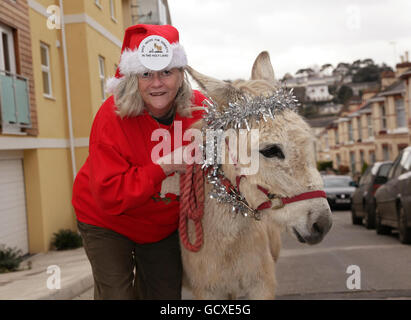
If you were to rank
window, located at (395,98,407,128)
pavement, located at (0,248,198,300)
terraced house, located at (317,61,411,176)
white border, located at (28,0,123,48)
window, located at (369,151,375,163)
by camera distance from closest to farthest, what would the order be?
1. pavement, located at (0,248,198,300)
2. white border, located at (28,0,123,48)
3. terraced house, located at (317,61,411,176)
4. window, located at (395,98,407,128)
5. window, located at (369,151,375,163)

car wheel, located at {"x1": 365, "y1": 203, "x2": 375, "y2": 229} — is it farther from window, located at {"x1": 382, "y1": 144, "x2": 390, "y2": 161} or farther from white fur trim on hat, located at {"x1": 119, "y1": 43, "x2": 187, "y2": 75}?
window, located at {"x1": 382, "y1": 144, "x2": 390, "y2": 161}

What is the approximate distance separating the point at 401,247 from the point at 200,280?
748 centimetres

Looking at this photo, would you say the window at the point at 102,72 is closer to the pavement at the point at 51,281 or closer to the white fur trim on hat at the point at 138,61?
the pavement at the point at 51,281

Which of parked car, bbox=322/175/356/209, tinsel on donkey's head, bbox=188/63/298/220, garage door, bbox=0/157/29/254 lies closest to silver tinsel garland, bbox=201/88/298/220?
tinsel on donkey's head, bbox=188/63/298/220

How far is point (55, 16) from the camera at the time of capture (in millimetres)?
13031

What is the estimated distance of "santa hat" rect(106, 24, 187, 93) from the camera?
2750 millimetres

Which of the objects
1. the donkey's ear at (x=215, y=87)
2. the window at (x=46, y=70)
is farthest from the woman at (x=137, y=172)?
the window at (x=46, y=70)

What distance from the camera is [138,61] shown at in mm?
2826

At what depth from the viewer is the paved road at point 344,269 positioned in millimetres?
5766

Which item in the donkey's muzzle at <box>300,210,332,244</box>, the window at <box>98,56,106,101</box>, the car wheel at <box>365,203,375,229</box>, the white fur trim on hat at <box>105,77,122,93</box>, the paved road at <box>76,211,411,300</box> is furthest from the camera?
the window at <box>98,56,106,101</box>

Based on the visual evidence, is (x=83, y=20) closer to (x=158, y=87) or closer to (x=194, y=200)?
(x=158, y=87)

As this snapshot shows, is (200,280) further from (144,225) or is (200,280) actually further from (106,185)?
(106,185)

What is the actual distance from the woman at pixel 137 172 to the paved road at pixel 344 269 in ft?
9.29

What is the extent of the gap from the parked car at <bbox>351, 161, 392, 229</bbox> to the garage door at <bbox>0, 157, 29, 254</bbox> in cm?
915
